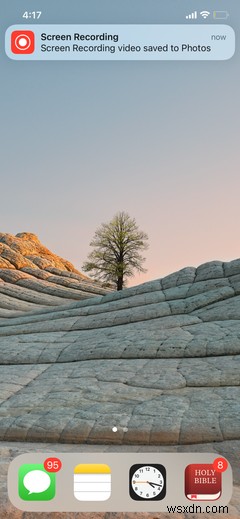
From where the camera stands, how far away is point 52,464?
3447mm

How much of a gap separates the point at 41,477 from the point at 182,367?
749 centimetres

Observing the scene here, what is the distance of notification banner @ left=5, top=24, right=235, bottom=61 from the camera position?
497cm

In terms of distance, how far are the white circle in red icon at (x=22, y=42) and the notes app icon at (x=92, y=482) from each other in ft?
15.7

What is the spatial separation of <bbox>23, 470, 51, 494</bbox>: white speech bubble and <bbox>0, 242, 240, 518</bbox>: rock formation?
1.72ft

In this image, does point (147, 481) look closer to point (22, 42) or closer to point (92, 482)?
point (92, 482)

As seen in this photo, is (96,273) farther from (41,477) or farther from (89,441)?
(41,477)

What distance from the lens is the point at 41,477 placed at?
11.2 ft

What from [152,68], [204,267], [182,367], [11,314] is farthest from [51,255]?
[152,68]

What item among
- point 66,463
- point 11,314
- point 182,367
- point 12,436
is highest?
point 11,314

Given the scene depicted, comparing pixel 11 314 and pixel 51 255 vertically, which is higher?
pixel 51 255

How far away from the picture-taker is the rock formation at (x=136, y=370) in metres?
7.21
